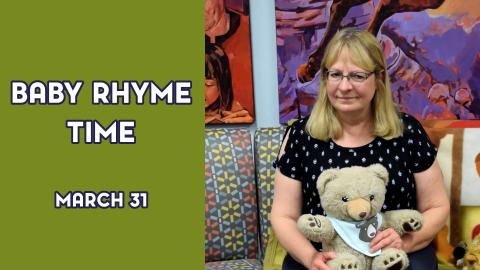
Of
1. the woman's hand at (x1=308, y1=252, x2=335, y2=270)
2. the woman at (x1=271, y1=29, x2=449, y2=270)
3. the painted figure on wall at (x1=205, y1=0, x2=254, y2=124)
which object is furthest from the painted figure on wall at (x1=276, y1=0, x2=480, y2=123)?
the woman's hand at (x1=308, y1=252, x2=335, y2=270)

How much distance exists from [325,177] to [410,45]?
0.77 metres

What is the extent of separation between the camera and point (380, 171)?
151cm

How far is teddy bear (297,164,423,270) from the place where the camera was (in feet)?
4.79

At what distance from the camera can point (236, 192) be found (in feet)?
6.64

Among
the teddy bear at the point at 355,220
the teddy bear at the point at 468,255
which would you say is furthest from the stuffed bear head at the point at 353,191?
the teddy bear at the point at 468,255

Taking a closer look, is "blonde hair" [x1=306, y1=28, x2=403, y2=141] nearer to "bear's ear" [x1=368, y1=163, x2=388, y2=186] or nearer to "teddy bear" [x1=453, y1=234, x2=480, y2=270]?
"bear's ear" [x1=368, y1=163, x2=388, y2=186]

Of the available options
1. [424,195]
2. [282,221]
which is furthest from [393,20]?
[282,221]

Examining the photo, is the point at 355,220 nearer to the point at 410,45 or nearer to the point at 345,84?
the point at 345,84

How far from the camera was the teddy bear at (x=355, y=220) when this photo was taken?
1459mm

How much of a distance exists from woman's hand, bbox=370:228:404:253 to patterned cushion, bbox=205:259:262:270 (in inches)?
20.7

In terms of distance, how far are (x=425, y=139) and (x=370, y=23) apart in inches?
21.5

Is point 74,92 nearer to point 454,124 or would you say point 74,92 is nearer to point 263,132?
point 263,132

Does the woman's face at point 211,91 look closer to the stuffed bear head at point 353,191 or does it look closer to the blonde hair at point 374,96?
the blonde hair at point 374,96

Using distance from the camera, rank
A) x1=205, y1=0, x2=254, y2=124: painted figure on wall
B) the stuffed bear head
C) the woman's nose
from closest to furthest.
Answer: the stuffed bear head
the woman's nose
x1=205, y1=0, x2=254, y2=124: painted figure on wall
